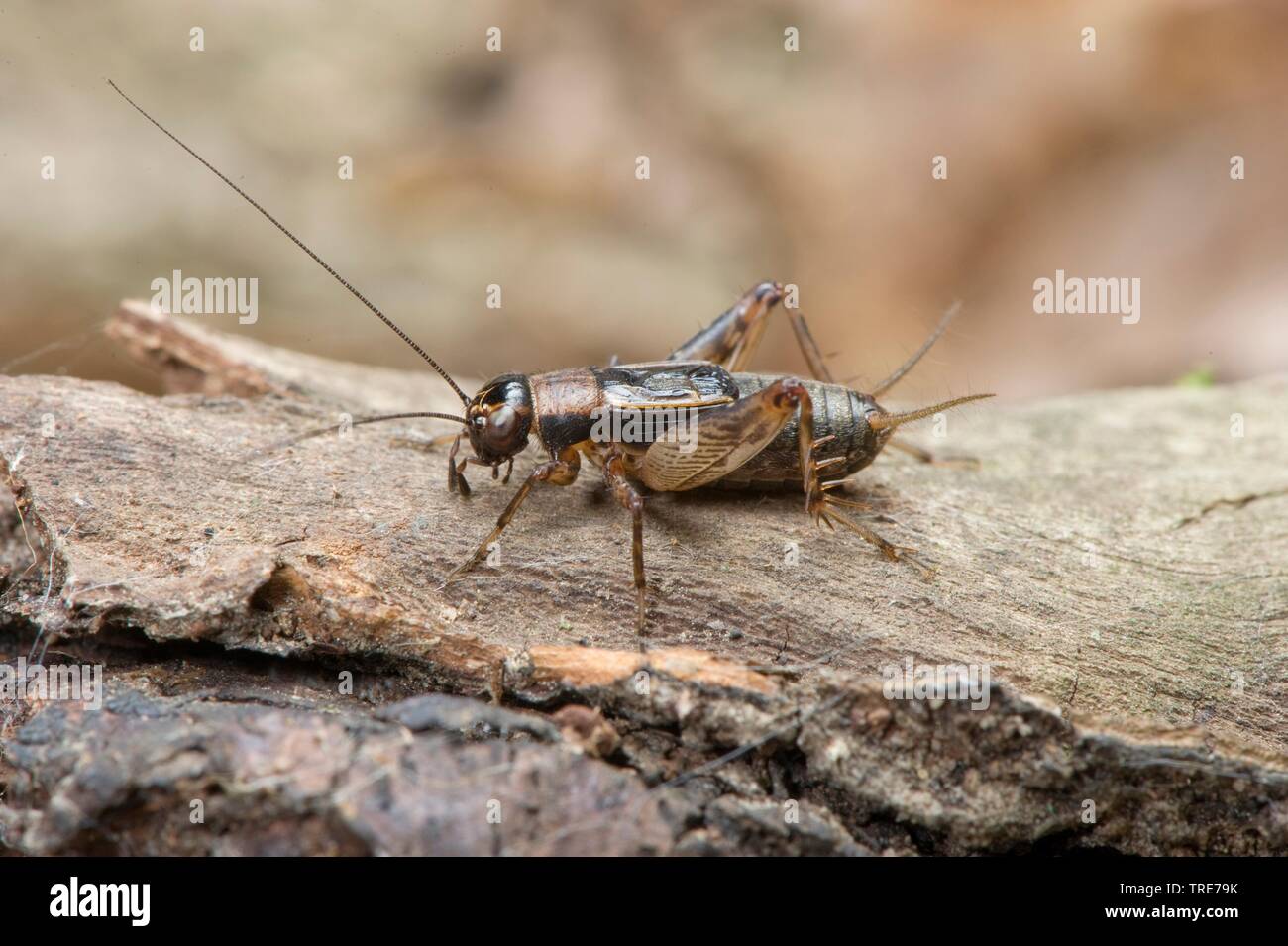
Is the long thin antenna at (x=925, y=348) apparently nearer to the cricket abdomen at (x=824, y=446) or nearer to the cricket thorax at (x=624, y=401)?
the cricket abdomen at (x=824, y=446)

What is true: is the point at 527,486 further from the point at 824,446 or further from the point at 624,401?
the point at 824,446

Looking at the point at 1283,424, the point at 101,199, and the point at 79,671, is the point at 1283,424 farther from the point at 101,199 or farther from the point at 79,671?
the point at 101,199

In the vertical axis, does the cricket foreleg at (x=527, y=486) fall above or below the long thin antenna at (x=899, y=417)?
below

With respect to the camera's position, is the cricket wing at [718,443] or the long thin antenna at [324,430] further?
the long thin antenna at [324,430]

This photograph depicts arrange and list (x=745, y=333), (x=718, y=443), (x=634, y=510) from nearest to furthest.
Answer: (x=634, y=510) → (x=718, y=443) → (x=745, y=333)

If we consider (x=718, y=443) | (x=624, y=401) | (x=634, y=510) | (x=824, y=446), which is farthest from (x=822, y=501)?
(x=624, y=401)

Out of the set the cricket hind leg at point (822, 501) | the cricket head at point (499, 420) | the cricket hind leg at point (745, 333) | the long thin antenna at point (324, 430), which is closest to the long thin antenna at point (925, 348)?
the cricket hind leg at point (745, 333)

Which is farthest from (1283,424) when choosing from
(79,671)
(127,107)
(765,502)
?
(127,107)
